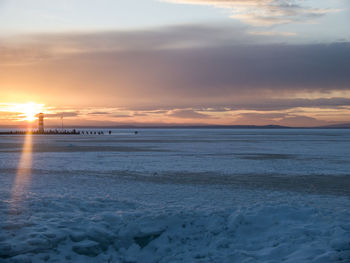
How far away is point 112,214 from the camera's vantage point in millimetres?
9453

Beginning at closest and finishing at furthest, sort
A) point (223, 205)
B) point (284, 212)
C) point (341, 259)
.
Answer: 1. point (341, 259)
2. point (284, 212)
3. point (223, 205)

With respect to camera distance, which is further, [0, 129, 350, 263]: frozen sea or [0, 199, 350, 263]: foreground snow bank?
[0, 129, 350, 263]: frozen sea

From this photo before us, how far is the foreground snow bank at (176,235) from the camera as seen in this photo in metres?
7.25

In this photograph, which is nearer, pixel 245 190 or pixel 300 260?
pixel 300 260

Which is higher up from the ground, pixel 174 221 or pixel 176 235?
pixel 174 221

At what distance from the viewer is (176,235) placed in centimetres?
834

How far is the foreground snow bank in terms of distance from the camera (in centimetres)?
725

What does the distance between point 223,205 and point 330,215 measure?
9.12 feet

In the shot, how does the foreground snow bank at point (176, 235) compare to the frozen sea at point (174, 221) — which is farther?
the frozen sea at point (174, 221)

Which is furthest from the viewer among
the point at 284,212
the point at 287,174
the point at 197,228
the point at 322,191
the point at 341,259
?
the point at 287,174

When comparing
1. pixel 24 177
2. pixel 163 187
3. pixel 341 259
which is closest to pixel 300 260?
pixel 341 259

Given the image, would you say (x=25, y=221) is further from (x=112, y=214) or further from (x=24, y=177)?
(x=24, y=177)

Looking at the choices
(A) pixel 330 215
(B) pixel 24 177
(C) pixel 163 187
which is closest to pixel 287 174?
(C) pixel 163 187

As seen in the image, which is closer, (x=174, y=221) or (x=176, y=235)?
(x=176, y=235)
